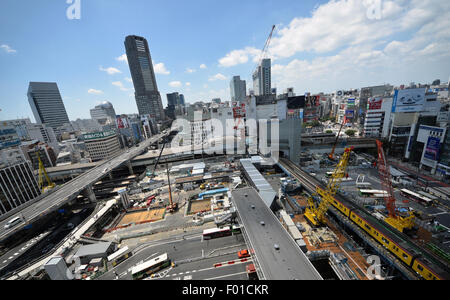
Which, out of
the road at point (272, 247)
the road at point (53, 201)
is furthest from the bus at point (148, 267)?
the road at point (53, 201)

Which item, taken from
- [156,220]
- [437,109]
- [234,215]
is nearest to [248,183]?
[234,215]

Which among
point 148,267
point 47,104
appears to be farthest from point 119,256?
point 47,104

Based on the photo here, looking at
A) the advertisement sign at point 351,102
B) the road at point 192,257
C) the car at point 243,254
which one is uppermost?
the advertisement sign at point 351,102

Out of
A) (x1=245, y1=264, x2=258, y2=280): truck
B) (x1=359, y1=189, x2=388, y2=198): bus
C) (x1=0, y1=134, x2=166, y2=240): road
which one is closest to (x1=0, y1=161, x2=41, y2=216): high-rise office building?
(x1=0, y1=134, x2=166, y2=240): road

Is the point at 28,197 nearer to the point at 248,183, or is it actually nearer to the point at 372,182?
the point at 248,183

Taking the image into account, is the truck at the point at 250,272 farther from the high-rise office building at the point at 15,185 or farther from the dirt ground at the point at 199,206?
the high-rise office building at the point at 15,185

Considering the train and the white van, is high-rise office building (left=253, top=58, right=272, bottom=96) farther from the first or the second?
the white van
